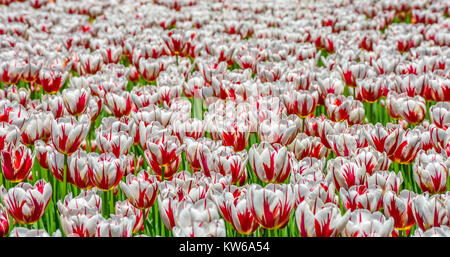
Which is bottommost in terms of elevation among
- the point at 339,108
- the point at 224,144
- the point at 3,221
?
the point at 3,221

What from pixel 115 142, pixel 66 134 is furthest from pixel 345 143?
pixel 66 134

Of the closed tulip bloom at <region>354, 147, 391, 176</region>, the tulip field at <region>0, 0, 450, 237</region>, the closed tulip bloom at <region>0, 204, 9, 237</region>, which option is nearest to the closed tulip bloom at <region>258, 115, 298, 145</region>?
the tulip field at <region>0, 0, 450, 237</region>

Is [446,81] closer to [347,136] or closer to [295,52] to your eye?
[347,136]

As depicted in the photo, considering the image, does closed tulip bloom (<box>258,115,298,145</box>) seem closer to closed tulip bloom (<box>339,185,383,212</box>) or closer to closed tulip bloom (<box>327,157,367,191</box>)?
closed tulip bloom (<box>327,157,367,191</box>)

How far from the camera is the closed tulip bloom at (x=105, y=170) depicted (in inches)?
100

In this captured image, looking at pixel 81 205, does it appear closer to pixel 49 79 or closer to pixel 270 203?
pixel 270 203

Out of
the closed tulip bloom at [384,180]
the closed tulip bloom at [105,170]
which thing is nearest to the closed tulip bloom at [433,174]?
the closed tulip bloom at [384,180]

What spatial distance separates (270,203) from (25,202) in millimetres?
1061

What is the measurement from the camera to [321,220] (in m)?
2.06

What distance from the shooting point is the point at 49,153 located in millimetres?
2791

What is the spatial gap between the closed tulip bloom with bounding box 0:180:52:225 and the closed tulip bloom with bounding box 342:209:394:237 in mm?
1310
